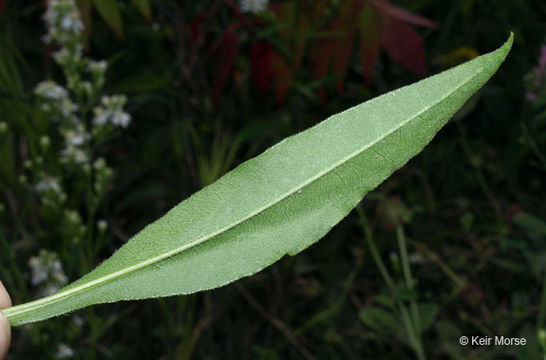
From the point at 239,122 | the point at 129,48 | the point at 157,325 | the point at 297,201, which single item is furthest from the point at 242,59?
the point at 297,201

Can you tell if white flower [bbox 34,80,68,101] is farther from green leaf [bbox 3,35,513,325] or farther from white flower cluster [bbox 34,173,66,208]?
green leaf [bbox 3,35,513,325]

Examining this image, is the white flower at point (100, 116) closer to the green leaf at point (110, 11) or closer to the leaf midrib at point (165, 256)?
the green leaf at point (110, 11)

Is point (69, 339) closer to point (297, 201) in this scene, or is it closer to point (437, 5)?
point (297, 201)

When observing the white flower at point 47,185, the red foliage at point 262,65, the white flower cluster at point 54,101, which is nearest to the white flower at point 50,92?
the white flower cluster at point 54,101

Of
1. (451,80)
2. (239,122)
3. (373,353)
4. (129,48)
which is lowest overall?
(373,353)

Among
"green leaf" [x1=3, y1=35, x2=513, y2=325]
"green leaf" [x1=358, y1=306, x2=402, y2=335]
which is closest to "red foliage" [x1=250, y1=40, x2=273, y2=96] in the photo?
"green leaf" [x1=358, y1=306, x2=402, y2=335]

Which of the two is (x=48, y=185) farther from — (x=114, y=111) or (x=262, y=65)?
(x=262, y=65)
